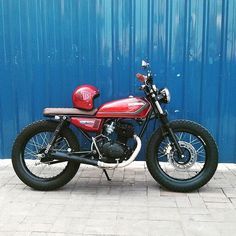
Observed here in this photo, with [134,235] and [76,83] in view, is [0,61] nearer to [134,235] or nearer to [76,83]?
[76,83]

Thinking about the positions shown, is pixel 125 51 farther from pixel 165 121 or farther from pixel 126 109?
pixel 165 121

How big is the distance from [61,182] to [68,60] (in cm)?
171

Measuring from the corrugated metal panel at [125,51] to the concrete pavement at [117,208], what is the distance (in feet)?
3.22

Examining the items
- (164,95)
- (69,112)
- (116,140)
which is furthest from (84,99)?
(164,95)

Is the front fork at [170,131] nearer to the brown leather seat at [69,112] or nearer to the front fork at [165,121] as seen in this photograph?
the front fork at [165,121]

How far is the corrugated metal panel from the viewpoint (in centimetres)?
501

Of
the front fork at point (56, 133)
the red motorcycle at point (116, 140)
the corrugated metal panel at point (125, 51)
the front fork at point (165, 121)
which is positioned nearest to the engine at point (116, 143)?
the red motorcycle at point (116, 140)

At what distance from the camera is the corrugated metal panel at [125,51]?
16.4 feet

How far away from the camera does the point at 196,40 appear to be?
5.03 m

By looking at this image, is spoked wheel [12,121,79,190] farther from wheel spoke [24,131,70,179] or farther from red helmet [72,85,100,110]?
red helmet [72,85,100,110]

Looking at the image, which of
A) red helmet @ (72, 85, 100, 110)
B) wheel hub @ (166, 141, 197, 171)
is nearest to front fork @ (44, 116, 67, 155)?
red helmet @ (72, 85, 100, 110)

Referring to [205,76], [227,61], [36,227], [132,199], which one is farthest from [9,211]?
[227,61]

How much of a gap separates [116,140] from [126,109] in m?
0.41

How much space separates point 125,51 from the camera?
A: 5133mm
